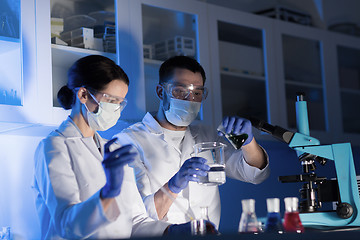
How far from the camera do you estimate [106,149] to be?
144 centimetres

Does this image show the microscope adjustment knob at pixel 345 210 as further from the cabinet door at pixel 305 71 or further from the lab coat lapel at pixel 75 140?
the cabinet door at pixel 305 71

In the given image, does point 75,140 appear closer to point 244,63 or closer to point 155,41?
point 155,41

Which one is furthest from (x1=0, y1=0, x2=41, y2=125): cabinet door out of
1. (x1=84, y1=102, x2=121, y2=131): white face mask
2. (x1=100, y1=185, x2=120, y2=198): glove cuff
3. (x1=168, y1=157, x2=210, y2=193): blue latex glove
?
(x1=100, y1=185, x2=120, y2=198): glove cuff

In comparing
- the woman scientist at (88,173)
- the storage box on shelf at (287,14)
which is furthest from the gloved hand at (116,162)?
the storage box on shelf at (287,14)

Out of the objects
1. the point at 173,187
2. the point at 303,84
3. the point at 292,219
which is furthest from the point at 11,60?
the point at 303,84

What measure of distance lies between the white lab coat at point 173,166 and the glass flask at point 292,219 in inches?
33.2

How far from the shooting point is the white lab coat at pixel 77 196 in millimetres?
1532

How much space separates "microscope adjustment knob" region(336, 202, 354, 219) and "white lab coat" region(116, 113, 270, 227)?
0.53 meters

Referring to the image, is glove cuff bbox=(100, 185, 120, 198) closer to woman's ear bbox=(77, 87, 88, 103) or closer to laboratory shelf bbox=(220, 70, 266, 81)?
woman's ear bbox=(77, 87, 88, 103)

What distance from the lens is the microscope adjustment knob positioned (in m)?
1.86

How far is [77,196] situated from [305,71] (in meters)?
2.31

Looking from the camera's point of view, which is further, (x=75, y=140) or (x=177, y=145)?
(x=177, y=145)

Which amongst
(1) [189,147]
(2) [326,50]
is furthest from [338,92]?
(1) [189,147]

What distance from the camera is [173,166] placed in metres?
2.42
